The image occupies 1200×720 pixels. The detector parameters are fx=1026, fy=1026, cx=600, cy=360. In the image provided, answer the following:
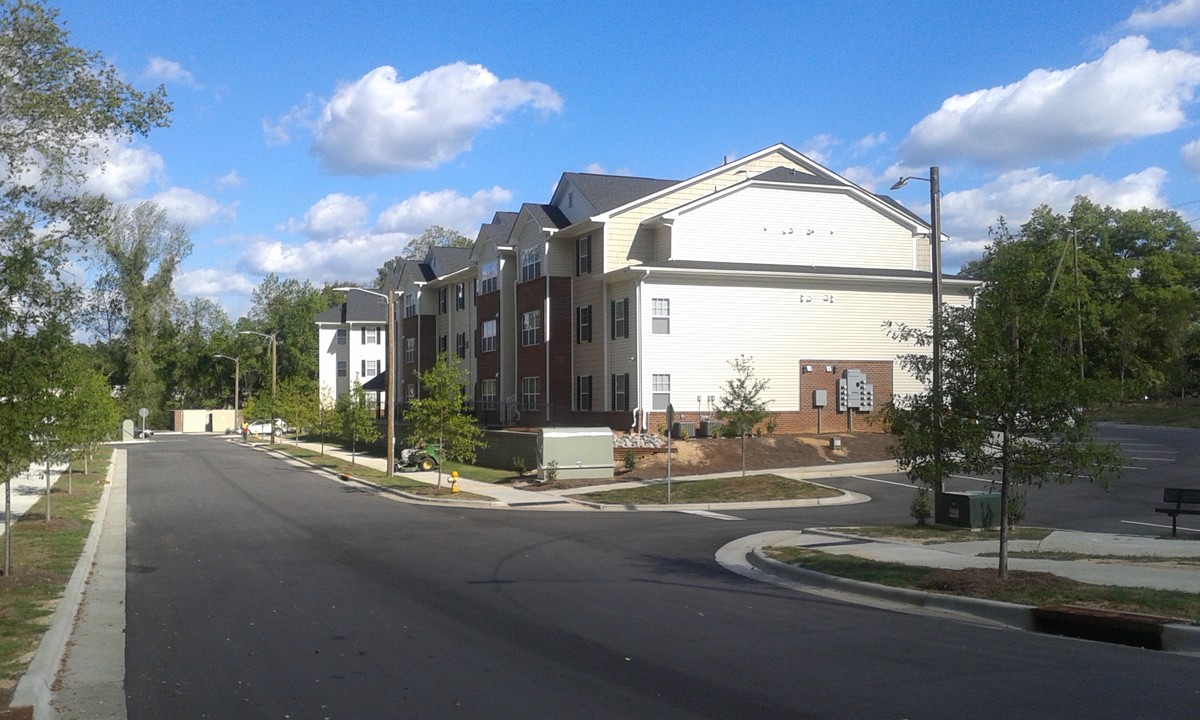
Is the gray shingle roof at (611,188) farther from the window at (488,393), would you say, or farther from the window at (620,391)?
the window at (488,393)

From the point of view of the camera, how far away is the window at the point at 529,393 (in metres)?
47.2

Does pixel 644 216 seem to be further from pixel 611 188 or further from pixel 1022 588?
pixel 1022 588

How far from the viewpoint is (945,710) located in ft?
25.4

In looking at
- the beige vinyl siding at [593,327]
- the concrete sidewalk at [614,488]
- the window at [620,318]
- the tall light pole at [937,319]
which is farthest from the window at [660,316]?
the tall light pole at [937,319]

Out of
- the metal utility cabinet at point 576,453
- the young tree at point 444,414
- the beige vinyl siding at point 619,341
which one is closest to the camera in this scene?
the young tree at point 444,414

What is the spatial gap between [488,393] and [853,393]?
1958cm

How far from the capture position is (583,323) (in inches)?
1750

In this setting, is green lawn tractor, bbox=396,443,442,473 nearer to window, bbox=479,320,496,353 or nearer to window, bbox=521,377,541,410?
window, bbox=521,377,541,410

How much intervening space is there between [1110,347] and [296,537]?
62.6 metres

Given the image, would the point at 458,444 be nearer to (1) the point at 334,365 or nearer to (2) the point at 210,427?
(1) the point at 334,365

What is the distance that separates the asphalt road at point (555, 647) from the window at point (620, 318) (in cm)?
2160

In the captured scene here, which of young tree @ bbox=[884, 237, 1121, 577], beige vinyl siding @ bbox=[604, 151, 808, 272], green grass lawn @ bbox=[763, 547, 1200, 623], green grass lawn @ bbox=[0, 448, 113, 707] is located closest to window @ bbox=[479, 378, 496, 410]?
beige vinyl siding @ bbox=[604, 151, 808, 272]

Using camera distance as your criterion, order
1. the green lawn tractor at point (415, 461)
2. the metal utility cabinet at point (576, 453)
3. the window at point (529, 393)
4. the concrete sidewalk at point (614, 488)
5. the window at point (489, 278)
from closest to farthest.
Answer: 1. the concrete sidewalk at point (614, 488)
2. the metal utility cabinet at point (576, 453)
3. the green lawn tractor at point (415, 461)
4. the window at point (529, 393)
5. the window at point (489, 278)

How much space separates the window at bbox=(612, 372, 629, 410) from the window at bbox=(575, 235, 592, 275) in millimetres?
5396
